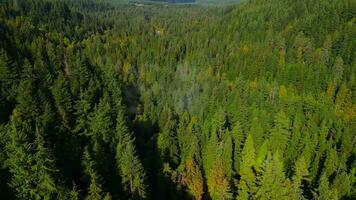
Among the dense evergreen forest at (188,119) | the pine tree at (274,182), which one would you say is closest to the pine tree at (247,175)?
the dense evergreen forest at (188,119)

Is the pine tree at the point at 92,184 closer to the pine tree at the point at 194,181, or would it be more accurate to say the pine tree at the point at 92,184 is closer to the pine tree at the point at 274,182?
the pine tree at the point at 194,181

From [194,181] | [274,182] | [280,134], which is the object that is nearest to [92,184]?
[194,181]

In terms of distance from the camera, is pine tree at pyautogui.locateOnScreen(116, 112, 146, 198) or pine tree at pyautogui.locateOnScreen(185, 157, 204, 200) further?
pine tree at pyautogui.locateOnScreen(185, 157, 204, 200)

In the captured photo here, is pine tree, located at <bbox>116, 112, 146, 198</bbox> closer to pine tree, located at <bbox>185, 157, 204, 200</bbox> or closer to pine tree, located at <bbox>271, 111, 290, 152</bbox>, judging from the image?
pine tree, located at <bbox>185, 157, 204, 200</bbox>

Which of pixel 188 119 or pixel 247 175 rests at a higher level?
pixel 247 175

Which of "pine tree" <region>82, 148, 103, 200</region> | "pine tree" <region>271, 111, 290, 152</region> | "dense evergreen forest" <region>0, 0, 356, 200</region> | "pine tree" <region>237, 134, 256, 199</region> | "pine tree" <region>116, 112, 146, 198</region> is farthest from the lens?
"pine tree" <region>271, 111, 290, 152</region>

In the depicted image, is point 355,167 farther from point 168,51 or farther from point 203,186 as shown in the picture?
point 168,51

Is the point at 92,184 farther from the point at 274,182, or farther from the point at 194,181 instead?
the point at 274,182

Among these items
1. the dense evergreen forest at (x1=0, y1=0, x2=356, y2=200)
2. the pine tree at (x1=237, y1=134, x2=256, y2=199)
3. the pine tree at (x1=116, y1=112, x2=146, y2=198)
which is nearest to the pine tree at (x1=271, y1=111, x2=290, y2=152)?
the dense evergreen forest at (x1=0, y1=0, x2=356, y2=200)
